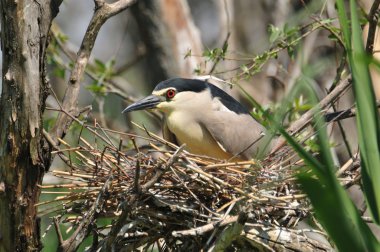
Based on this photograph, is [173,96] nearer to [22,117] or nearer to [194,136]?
[194,136]

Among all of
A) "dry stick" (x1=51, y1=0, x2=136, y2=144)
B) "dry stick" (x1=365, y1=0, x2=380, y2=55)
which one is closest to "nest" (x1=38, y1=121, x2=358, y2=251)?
"dry stick" (x1=51, y1=0, x2=136, y2=144)

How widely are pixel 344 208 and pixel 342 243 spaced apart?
112 mm

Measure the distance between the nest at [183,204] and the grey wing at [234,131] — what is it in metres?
0.78

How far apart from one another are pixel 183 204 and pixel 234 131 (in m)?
1.13

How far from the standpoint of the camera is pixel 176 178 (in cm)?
374

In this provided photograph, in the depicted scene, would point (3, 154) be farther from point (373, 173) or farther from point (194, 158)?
point (373, 173)

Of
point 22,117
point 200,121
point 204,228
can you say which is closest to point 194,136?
point 200,121

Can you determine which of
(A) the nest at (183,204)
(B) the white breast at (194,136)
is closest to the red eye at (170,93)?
(B) the white breast at (194,136)

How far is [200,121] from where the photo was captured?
16.0 feet

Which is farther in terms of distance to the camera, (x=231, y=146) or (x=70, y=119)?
(x=231, y=146)

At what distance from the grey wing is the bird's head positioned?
0.48ft

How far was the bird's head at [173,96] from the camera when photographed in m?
4.84

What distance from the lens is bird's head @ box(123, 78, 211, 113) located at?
4836mm

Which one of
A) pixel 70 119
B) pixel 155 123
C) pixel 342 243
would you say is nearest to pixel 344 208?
pixel 342 243
